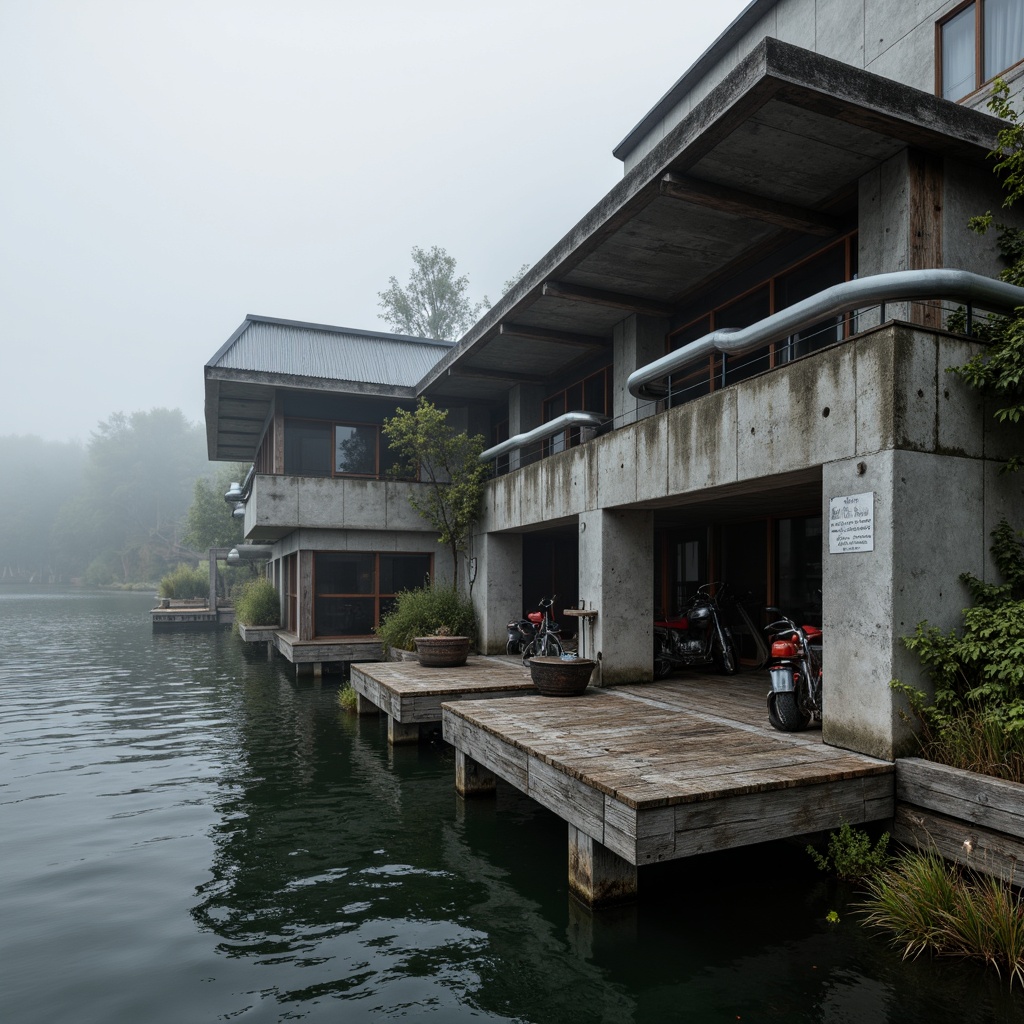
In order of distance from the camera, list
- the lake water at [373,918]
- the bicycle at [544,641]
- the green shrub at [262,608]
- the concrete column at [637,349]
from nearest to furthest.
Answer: the lake water at [373,918] < the concrete column at [637,349] < the bicycle at [544,641] < the green shrub at [262,608]

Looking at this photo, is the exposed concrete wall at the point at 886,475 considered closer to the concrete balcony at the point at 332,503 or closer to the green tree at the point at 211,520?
the concrete balcony at the point at 332,503

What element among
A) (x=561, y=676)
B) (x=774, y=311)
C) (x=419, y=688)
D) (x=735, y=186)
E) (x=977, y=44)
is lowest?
(x=419, y=688)

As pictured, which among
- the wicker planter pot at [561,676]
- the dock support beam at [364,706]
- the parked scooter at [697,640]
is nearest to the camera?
the wicker planter pot at [561,676]

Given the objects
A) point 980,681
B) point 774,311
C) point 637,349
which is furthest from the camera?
point 637,349

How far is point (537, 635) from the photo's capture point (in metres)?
12.8

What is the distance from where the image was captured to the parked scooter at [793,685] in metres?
7.11

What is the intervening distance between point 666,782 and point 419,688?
5342 millimetres

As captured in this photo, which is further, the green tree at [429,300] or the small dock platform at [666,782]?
the green tree at [429,300]

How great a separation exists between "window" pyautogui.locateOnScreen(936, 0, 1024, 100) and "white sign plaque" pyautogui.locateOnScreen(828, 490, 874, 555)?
19.4ft

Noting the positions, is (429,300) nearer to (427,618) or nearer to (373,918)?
(427,618)

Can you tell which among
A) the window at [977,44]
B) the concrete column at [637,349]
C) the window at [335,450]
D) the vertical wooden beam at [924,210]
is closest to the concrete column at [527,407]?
the window at [335,450]

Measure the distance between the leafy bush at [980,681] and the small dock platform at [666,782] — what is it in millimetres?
501

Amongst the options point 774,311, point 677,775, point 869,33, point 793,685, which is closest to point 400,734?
point 793,685

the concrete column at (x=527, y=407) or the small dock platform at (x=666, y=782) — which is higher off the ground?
the concrete column at (x=527, y=407)
